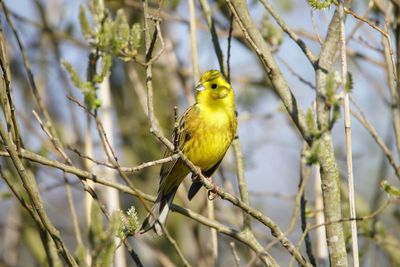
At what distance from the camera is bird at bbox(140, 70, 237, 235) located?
144 inches

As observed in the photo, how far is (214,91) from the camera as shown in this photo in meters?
3.69

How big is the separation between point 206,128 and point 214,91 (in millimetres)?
207

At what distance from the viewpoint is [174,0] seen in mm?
4441

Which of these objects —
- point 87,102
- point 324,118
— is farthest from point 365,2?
point 87,102

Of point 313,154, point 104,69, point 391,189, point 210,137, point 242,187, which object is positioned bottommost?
point 313,154

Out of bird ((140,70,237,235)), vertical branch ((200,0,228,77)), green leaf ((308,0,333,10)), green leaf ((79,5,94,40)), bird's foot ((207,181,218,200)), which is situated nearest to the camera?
green leaf ((308,0,333,10))

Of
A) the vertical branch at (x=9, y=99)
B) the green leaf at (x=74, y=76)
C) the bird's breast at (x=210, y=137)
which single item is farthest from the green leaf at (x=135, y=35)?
the bird's breast at (x=210, y=137)

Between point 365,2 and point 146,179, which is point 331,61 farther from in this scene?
point 146,179

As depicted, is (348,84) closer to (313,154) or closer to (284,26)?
(313,154)

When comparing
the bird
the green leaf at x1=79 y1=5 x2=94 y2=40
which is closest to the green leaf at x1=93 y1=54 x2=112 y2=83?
the green leaf at x1=79 y1=5 x2=94 y2=40

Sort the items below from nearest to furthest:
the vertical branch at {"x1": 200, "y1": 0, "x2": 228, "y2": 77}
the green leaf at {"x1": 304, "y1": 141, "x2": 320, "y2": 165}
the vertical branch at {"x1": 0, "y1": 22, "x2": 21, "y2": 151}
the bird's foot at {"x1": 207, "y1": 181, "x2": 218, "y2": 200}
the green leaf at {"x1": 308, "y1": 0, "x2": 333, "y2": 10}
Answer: the green leaf at {"x1": 304, "y1": 141, "x2": 320, "y2": 165} < the green leaf at {"x1": 308, "y1": 0, "x2": 333, "y2": 10} < the vertical branch at {"x1": 0, "y1": 22, "x2": 21, "y2": 151} < the bird's foot at {"x1": 207, "y1": 181, "x2": 218, "y2": 200} < the vertical branch at {"x1": 200, "y1": 0, "x2": 228, "y2": 77}

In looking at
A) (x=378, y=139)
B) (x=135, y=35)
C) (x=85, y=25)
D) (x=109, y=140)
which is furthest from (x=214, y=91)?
(x=85, y=25)

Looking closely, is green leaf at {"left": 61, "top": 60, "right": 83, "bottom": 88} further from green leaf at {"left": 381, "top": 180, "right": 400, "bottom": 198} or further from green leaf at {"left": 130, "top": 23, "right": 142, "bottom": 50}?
green leaf at {"left": 381, "top": 180, "right": 400, "bottom": 198}

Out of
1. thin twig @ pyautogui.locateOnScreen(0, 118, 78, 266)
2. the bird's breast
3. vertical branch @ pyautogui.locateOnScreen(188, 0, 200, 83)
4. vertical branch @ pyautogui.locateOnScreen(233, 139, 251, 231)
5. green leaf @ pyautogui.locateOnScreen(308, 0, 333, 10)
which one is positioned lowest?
thin twig @ pyautogui.locateOnScreen(0, 118, 78, 266)
